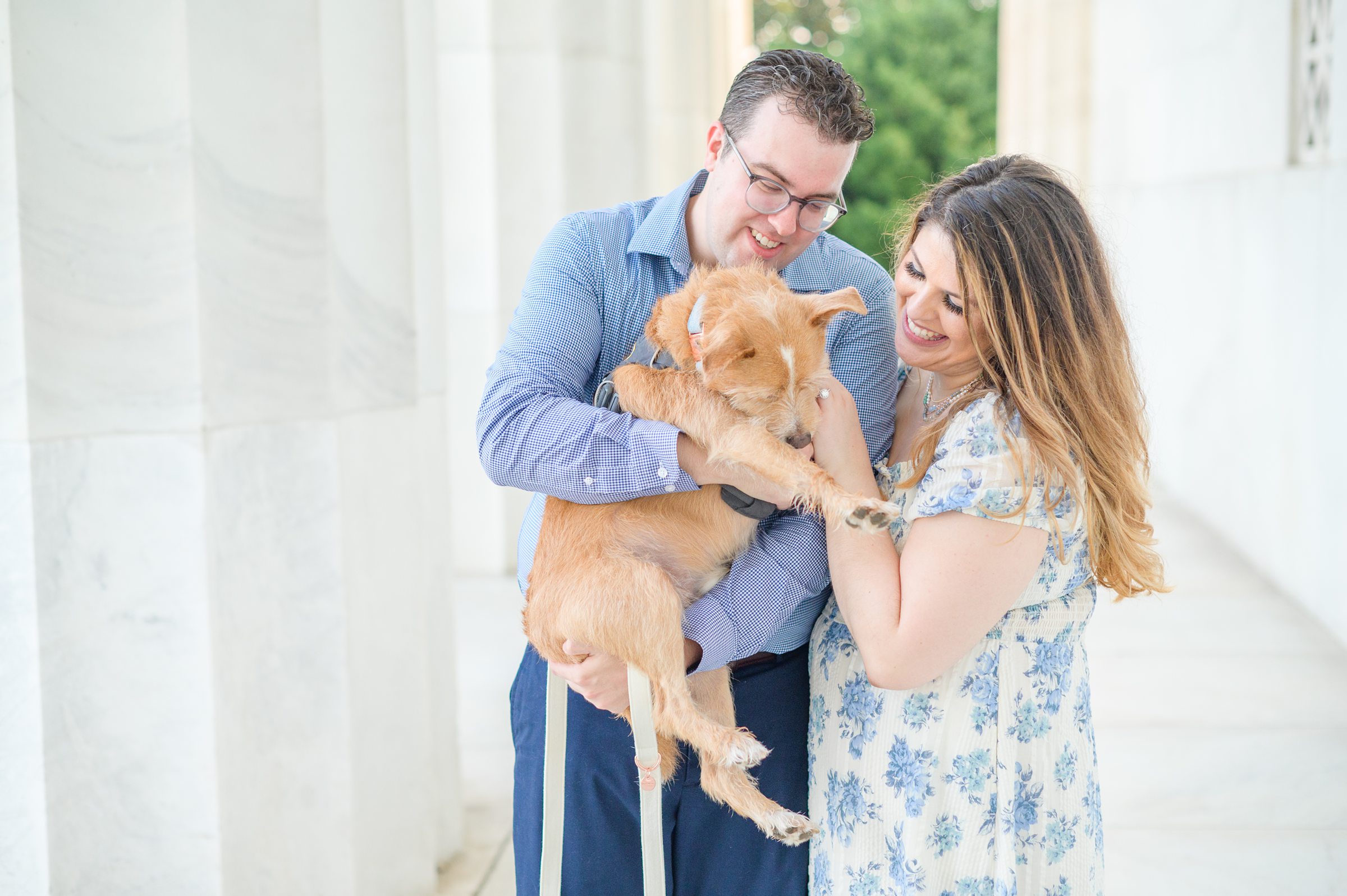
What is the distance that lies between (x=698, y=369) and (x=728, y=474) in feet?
0.78

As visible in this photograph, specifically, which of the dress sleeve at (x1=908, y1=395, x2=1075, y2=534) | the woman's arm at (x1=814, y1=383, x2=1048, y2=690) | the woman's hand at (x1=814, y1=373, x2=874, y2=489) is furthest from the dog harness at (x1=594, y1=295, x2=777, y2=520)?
the dress sleeve at (x1=908, y1=395, x2=1075, y2=534)

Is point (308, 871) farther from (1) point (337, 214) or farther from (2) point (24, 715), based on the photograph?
(1) point (337, 214)

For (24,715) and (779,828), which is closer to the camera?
(779,828)

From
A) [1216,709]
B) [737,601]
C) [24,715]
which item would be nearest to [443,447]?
[24,715]

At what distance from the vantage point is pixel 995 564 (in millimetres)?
1967

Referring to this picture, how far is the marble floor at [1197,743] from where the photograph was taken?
13.3ft

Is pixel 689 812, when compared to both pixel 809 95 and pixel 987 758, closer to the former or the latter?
pixel 987 758

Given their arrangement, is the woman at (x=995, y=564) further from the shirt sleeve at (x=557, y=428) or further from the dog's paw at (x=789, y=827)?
the shirt sleeve at (x=557, y=428)

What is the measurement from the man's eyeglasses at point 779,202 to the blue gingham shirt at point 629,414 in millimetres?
197

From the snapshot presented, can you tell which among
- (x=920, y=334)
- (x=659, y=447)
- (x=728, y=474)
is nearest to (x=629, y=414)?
(x=659, y=447)

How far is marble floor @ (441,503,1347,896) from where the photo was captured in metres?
4.05

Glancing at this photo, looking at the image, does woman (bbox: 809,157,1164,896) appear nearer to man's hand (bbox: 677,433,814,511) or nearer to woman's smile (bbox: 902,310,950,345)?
woman's smile (bbox: 902,310,950,345)

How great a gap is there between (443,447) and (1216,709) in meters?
4.17

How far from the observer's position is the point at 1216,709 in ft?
17.6
